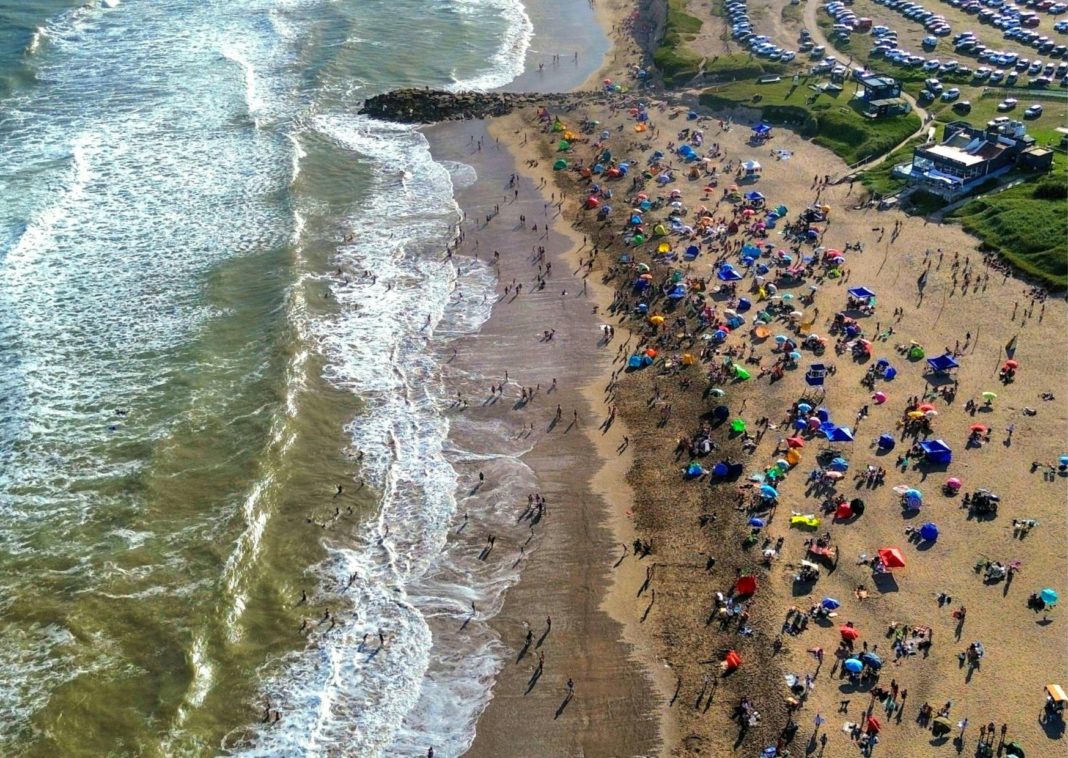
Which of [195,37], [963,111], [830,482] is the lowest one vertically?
[195,37]

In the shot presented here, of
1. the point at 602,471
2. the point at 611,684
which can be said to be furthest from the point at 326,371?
the point at 611,684

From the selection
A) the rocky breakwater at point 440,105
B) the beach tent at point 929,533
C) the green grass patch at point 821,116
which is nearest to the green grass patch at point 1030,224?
the green grass patch at point 821,116

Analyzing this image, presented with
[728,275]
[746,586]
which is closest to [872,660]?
[746,586]

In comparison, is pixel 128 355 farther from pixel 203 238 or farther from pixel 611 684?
pixel 611 684

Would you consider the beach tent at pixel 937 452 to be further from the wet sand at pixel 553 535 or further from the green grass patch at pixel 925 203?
the green grass patch at pixel 925 203

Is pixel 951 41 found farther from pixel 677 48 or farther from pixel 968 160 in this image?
pixel 968 160
